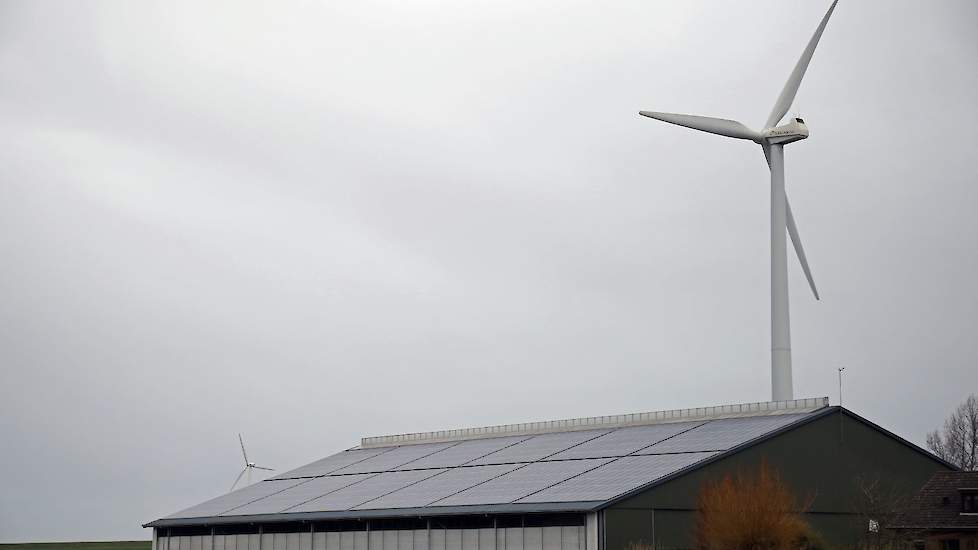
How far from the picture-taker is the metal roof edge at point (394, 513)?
66000 mm

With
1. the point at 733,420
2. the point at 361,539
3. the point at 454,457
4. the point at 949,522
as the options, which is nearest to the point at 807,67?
the point at 733,420

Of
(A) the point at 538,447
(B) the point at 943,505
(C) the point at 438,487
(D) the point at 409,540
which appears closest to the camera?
(D) the point at 409,540

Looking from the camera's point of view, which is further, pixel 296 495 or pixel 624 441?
pixel 296 495

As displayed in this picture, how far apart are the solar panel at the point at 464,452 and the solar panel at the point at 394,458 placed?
1.64m

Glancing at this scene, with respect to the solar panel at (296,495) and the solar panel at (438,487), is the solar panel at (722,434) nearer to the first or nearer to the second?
the solar panel at (438,487)

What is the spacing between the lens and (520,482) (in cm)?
7556

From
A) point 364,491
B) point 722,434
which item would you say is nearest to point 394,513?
point 364,491

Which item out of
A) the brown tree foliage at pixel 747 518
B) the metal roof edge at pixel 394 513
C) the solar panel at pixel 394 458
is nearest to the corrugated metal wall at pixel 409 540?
the metal roof edge at pixel 394 513

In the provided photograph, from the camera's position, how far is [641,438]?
3216 inches

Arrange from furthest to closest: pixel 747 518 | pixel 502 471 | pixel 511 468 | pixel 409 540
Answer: pixel 511 468
pixel 502 471
pixel 409 540
pixel 747 518

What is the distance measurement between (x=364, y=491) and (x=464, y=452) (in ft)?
32.9

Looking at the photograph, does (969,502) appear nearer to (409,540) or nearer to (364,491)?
(409,540)

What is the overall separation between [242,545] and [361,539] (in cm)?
1379

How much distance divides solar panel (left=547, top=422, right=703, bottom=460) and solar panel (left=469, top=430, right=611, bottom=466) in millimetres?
1524
